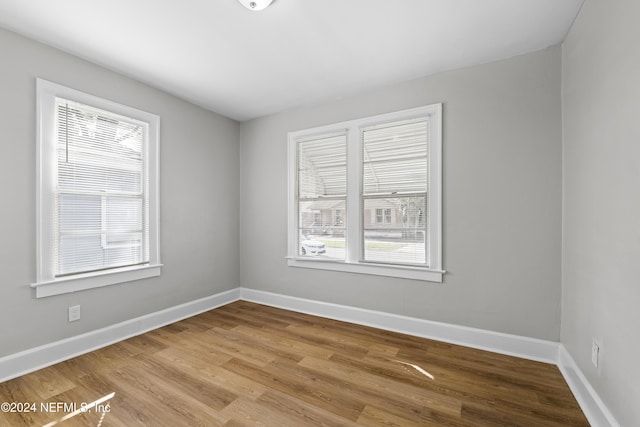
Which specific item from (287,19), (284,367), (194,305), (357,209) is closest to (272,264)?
(194,305)

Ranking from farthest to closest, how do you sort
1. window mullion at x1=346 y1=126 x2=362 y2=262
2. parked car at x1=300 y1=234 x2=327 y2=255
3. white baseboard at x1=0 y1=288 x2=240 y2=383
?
parked car at x1=300 y1=234 x2=327 y2=255 → window mullion at x1=346 y1=126 x2=362 y2=262 → white baseboard at x1=0 y1=288 x2=240 y2=383

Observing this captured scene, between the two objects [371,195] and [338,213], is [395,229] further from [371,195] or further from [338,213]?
[338,213]

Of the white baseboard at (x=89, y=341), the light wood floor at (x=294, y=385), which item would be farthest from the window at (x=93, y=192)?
the light wood floor at (x=294, y=385)

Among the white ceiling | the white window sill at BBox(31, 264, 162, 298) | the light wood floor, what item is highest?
the white ceiling

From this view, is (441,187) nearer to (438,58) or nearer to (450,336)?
(438,58)

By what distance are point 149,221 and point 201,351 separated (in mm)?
1443

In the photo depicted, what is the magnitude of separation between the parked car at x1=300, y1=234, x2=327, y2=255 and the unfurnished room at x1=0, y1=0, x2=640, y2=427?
0.12 feet

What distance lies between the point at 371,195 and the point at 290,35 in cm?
169

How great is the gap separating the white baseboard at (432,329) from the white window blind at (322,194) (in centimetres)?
63

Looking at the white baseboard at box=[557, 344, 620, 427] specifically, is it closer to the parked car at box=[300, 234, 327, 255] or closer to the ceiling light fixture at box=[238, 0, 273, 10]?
the parked car at box=[300, 234, 327, 255]

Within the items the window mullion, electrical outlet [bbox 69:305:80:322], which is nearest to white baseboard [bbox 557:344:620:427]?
the window mullion

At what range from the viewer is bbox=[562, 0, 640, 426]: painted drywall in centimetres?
133

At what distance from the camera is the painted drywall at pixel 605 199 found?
4.36 feet

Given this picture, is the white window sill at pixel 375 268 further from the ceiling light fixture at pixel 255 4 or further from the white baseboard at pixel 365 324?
the ceiling light fixture at pixel 255 4
